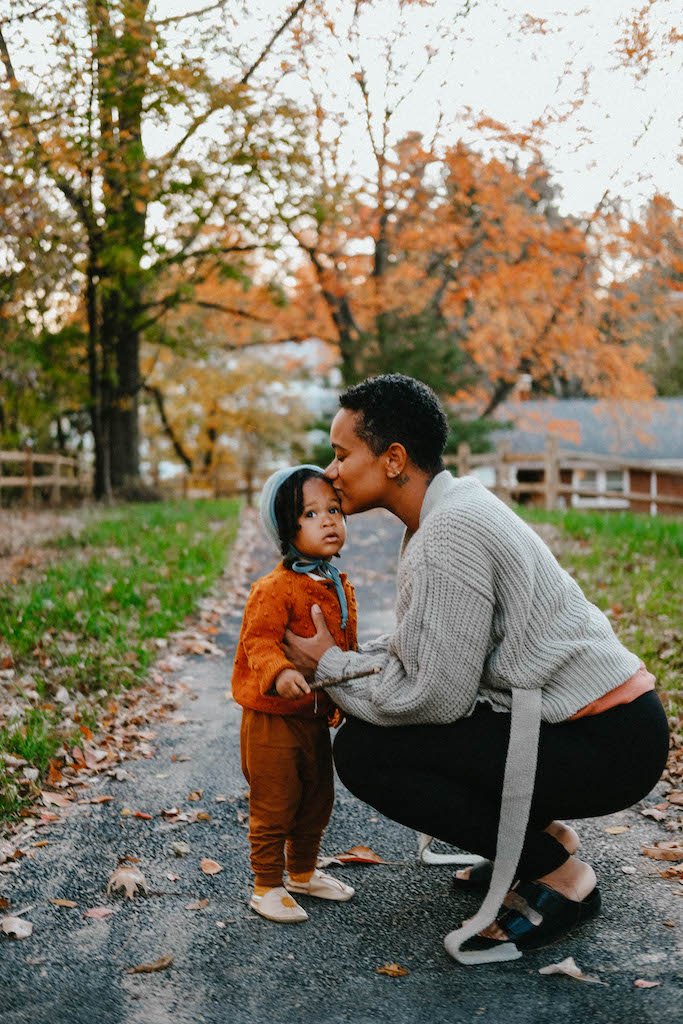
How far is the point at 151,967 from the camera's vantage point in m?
2.97

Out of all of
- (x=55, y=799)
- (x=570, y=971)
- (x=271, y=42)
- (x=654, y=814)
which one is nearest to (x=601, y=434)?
(x=271, y=42)

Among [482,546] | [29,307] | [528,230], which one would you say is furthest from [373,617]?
[528,230]

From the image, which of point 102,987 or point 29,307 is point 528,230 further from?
point 102,987

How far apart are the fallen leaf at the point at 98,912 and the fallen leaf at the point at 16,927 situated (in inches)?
7.5

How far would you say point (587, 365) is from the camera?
27.6 metres

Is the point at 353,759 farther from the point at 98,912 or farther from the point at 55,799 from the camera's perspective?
the point at 55,799

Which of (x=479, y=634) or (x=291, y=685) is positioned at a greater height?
(x=479, y=634)

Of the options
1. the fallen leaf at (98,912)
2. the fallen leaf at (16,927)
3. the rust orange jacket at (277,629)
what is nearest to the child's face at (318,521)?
the rust orange jacket at (277,629)

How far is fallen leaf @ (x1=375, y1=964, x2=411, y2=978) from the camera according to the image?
9.65ft

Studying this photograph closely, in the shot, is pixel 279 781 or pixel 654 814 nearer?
pixel 279 781

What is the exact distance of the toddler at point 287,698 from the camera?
10.8 feet

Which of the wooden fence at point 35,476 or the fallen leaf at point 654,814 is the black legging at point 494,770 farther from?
the wooden fence at point 35,476

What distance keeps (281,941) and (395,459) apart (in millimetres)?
1568

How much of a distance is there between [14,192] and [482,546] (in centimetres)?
881
